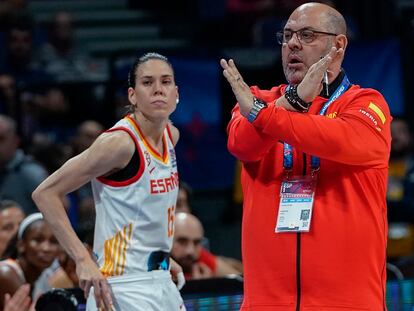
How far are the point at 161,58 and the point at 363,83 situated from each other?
16.5 feet

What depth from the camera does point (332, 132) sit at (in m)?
4.34

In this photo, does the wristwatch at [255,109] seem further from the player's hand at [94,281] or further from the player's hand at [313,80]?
the player's hand at [94,281]

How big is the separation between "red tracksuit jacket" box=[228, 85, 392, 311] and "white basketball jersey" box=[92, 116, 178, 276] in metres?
0.90

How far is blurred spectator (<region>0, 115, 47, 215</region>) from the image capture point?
31.7ft

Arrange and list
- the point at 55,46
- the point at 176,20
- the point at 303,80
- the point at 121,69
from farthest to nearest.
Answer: the point at 176,20 → the point at 55,46 → the point at 121,69 → the point at 303,80

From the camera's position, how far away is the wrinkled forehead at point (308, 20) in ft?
15.3

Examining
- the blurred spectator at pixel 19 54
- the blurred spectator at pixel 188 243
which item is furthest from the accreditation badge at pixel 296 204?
the blurred spectator at pixel 19 54

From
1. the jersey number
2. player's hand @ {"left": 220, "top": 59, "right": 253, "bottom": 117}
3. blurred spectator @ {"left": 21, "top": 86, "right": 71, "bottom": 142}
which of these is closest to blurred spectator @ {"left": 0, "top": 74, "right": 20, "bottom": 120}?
blurred spectator @ {"left": 21, "top": 86, "right": 71, "bottom": 142}

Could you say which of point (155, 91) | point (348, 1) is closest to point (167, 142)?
point (155, 91)

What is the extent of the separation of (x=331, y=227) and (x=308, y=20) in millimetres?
900

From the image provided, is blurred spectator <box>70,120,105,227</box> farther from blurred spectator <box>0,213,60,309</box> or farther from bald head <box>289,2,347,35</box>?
bald head <box>289,2,347,35</box>

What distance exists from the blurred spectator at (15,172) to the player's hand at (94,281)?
4.56 m

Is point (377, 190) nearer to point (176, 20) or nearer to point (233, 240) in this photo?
point (233, 240)

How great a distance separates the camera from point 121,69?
10.1m
